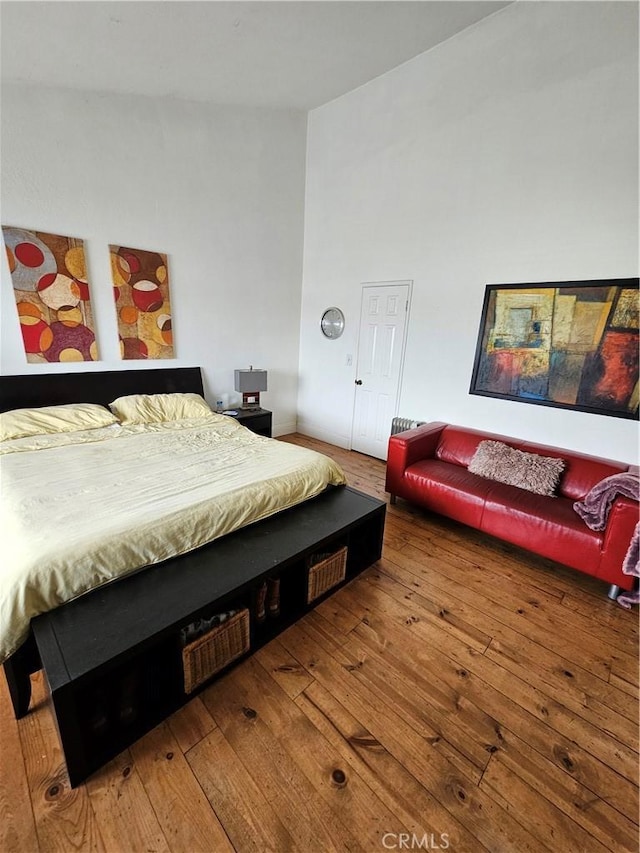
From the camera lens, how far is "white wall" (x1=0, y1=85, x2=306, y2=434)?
2857 mm

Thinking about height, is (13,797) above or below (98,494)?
below

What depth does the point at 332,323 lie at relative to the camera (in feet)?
14.9

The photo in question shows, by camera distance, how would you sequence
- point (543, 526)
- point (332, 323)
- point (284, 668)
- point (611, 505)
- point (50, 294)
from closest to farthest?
point (284, 668) < point (611, 505) < point (543, 526) < point (50, 294) < point (332, 323)

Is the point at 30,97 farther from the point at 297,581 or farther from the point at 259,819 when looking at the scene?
the point at 259,819

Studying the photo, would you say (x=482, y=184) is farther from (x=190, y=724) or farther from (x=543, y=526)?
(x=190, y=724)

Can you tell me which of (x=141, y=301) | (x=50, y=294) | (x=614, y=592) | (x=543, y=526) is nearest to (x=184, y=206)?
(x=141, y=301)

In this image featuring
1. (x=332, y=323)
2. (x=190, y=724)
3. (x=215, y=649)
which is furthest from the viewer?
(x=332, y=323)

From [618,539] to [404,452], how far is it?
1435mm

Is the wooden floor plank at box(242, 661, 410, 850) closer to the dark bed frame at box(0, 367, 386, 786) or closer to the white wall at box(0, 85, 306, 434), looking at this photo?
the dark bed frame at box(0, 367, 386, 786)

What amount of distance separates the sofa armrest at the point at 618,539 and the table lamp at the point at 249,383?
3.32 metres

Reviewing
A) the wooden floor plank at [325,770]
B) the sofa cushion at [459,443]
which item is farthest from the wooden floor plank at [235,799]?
the sofa cushion at [459,443]

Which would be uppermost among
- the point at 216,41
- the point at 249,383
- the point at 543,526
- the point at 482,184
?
the point at 216,41

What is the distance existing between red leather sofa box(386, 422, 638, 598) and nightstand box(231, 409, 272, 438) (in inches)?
65.3

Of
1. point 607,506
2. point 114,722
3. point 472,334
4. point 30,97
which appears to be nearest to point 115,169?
point 30,97
